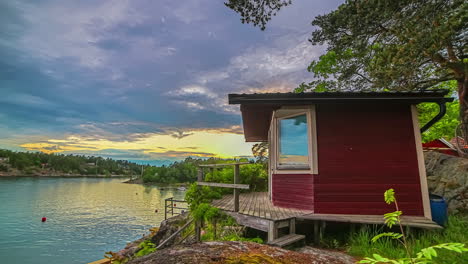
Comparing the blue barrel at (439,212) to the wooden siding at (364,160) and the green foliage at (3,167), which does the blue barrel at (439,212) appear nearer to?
the wooden siding at (364,160)

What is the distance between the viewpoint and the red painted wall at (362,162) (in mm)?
4633

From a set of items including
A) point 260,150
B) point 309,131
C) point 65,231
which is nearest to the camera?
point 309,131

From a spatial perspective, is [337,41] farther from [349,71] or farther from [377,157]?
[377,157]

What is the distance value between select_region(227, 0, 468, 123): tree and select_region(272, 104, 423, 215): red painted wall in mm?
2201

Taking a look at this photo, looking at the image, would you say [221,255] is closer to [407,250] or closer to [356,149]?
[407,250]

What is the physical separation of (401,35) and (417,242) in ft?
17.6

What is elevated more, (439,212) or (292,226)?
(439,212)

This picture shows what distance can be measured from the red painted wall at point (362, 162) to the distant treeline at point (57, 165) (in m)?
118

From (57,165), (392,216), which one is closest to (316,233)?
(392,216)

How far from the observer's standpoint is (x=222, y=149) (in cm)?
1958

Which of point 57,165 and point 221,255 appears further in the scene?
point 57,165

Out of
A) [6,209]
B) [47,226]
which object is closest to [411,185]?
[47,226]

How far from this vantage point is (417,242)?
3258 mm

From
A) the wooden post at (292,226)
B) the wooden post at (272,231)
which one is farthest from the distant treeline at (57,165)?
the wooden post at (292,226)
